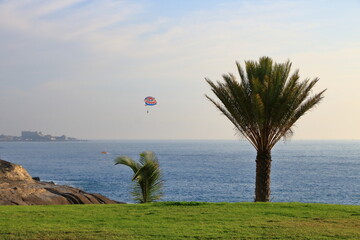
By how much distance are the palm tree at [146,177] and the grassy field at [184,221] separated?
586cm

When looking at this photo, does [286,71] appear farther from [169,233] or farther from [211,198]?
[211,198]

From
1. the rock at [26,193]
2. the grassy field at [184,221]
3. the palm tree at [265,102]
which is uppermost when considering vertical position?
the palm tree at [265,102]

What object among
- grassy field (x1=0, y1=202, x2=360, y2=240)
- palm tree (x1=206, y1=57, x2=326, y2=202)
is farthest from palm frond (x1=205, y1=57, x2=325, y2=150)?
grassy field (x1=0, y1=202, x2=360, y2=240)

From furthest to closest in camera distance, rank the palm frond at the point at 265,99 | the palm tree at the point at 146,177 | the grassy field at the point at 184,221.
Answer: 1. the palm tree at the point at 146,177
2. the palm frond at the point at 265,99
3. the grassy field at the point at 184,221

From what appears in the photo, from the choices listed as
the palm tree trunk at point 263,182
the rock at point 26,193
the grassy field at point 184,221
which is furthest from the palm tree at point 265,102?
the rock at point 26,193

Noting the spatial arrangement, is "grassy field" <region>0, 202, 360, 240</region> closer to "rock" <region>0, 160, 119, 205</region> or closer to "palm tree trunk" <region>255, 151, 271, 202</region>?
"palm tree trunk" <region>255, 151, 271, 202</region>

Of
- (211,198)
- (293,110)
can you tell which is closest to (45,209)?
(293,110)

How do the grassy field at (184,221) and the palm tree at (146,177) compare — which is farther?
the palm tree at (146,177)

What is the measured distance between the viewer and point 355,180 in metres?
69.6

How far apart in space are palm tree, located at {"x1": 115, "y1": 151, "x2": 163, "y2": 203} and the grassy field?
19.2 feet

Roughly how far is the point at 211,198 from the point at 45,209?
117ft

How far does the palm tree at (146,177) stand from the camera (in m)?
21.0

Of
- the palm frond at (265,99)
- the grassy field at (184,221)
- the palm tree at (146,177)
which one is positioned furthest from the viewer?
the palm tree at (146,177)

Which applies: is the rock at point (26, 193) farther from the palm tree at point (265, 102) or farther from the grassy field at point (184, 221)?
the palm tree at point (265, 102)
